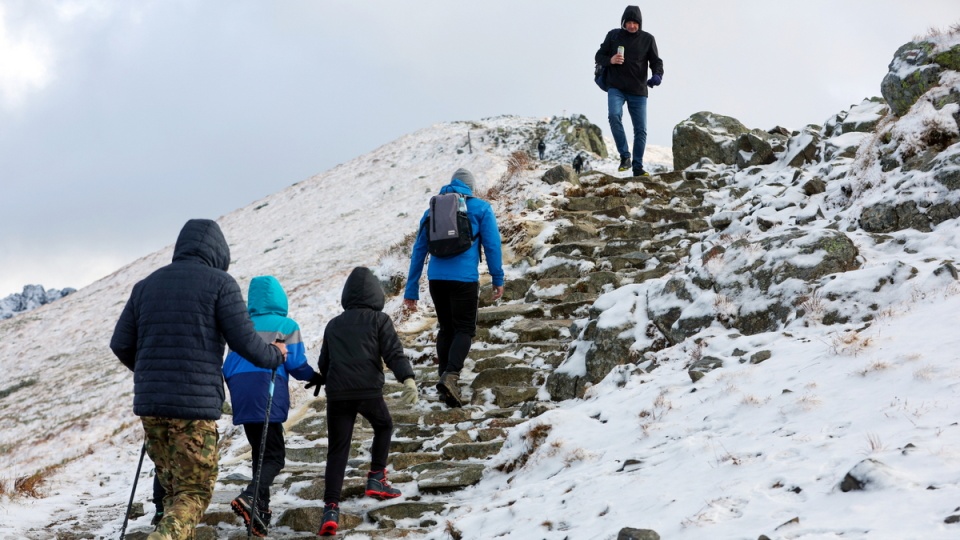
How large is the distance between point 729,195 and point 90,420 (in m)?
12.3

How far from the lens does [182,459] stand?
402 centimetres

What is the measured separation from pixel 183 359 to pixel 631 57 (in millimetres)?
11523

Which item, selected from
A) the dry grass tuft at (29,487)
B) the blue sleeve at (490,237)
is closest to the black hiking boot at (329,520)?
the blue sleeve at (490,237)

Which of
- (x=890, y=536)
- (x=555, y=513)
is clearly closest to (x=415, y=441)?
(x=555, y=513)

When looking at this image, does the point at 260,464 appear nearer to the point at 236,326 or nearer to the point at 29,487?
the point at 236,326

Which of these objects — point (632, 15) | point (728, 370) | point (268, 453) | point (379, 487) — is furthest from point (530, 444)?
point (632, 15)

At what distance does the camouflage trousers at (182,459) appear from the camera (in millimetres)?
4000

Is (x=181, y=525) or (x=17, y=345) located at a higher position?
(x=17, y=345)

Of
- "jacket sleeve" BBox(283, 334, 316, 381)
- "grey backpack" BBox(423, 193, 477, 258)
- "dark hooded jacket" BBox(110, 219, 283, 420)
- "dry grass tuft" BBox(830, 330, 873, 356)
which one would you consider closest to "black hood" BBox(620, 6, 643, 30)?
"grey backpack" BBox(423, 193, 477, 258)

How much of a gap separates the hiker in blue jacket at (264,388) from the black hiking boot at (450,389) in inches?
85.2

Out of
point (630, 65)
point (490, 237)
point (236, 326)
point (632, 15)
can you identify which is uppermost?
point (632, 15)

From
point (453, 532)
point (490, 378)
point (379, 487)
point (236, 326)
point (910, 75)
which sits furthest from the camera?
point (910, 75)

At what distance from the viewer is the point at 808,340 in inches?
209

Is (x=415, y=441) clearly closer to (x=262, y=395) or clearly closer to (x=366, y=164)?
(x=262, y=395)
